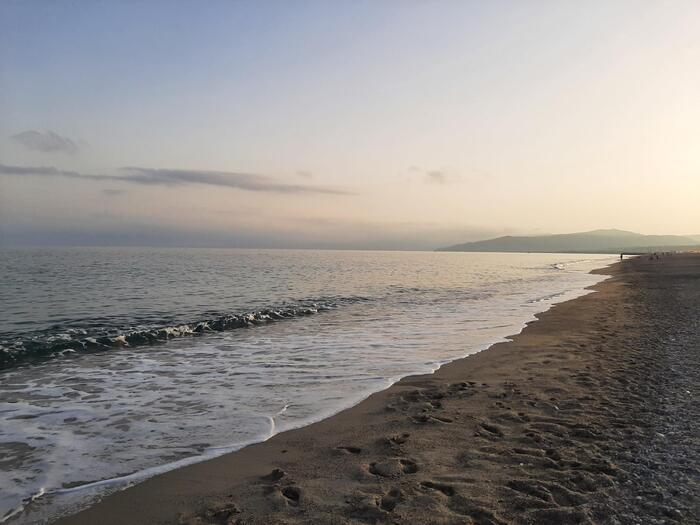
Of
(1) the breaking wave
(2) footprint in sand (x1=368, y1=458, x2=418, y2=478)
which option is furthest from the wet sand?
(1) the breaking wave

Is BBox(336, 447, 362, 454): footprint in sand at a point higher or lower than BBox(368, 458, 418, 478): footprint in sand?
lower

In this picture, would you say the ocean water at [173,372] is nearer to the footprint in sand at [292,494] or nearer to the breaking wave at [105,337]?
the breaking wave at [105,337]

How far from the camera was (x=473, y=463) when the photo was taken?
538 cm

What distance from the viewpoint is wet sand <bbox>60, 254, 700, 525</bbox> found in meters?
4.29

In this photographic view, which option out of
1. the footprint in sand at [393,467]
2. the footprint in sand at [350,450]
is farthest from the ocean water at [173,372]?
the footprint in sand at [393,467]

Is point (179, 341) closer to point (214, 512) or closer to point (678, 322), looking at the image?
point (214, 512)

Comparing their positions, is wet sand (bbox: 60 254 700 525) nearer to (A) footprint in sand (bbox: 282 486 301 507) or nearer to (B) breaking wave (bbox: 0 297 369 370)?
(A) footprint in sand (bbox: 282 486 301 507)

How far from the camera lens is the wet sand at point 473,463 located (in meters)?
4.29

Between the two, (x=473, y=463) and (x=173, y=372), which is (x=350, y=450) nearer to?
(x=473, y=463)

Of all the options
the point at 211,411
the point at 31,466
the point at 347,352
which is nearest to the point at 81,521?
the point at 31,466

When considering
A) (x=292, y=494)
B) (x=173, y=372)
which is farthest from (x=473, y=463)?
(x=173, y=372)

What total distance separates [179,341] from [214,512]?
12.0 meters

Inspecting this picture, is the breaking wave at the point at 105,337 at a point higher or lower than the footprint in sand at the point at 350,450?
lower

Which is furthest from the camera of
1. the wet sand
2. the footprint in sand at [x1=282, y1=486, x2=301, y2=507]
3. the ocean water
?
the ocean water
